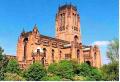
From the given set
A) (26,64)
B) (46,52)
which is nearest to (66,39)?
(46,52)

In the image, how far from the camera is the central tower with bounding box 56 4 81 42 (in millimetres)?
28500

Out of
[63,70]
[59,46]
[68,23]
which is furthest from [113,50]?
[68,23]

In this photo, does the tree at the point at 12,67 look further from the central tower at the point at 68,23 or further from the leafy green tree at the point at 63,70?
the central tower at the point at 68,23

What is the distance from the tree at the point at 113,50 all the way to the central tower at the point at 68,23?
15351 millimetres

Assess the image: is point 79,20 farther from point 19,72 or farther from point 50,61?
point 19,72

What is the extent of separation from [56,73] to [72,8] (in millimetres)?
12400

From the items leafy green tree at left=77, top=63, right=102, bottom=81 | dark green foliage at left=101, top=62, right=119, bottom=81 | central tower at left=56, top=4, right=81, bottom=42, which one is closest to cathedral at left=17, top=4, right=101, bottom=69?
central tower at left=56, top=4, right=81, bottom=42

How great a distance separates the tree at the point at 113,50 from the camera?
40.8 ft

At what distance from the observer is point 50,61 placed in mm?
22219

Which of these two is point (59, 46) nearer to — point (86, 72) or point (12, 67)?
point (86, 72)

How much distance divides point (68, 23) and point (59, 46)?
503 cm

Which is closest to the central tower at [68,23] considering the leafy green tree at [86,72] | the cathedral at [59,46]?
the cathedral at [59,46]

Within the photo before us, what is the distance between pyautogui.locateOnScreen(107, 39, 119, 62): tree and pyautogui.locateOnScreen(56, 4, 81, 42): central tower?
50.4 feet

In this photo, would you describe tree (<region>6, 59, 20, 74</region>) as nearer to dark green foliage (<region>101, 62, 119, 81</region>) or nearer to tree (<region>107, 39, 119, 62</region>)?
dark green foliage (<region>101, 62, 119, 81</region>)
